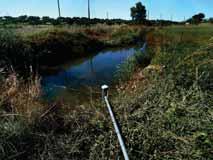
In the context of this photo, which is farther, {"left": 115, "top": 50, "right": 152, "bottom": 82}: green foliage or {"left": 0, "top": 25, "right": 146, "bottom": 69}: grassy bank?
{"left": 0, "top": 25, "right": 146, "bottom": 69}: grassy bank

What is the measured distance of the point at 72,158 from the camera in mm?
3061

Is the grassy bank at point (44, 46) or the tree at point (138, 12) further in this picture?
the tree at point (138, 12)

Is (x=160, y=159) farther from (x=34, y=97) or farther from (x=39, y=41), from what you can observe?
(x=39, y=41)

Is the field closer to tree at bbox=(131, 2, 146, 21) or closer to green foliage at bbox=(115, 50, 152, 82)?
green foliage at bbox=(115, 50, 152, 82)

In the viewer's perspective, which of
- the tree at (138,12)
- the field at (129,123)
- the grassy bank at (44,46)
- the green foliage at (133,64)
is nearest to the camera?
the field at (129,123)

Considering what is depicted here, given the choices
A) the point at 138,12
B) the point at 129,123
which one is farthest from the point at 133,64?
the point at 138,12

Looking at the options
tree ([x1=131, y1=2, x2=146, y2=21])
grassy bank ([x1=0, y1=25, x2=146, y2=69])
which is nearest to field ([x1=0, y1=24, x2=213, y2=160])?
grassy bank ([x1=0, y1=25, x2=146, y2=69])

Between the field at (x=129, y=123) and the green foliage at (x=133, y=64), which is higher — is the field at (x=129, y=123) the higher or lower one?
the higher one

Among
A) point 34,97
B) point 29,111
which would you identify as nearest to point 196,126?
point 29,111

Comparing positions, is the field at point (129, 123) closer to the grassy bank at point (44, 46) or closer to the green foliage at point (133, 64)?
the green foliage at point (133, 64)

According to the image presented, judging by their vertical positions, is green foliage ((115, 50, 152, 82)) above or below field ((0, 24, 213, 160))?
below

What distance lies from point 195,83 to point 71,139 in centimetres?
168


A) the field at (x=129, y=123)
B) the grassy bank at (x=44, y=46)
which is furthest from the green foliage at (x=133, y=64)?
the field at (x=129, y=123)

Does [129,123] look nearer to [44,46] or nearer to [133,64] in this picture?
[133,64]
